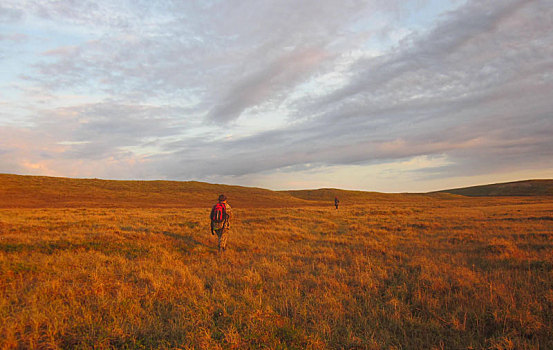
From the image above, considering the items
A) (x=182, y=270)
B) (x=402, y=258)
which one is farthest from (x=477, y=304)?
(x=182, y=270)

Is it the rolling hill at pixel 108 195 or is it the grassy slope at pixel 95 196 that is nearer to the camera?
the rolling hill at pixel 108 195

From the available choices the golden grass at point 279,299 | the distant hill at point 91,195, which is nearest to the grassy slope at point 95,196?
the distant hill at point 91,195

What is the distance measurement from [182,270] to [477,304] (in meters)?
6.70

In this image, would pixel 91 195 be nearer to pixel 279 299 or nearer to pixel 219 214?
pixel 219 214

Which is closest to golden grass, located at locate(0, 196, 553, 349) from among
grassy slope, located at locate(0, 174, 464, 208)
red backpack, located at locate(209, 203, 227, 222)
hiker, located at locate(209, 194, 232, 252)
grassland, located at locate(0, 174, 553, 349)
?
grassland, located at locate(0, 174, 553, 349)

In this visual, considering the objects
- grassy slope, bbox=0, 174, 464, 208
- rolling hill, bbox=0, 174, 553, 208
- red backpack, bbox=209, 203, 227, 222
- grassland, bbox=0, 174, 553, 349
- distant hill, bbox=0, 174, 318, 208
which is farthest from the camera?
distant hill, bbox=0, 174, 318, 208

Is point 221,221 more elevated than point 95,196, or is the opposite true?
point 221,221

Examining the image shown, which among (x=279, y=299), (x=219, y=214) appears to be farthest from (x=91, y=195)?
(x=279, y=299)

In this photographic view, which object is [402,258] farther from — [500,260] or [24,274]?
[24,274]

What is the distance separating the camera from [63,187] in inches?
2584

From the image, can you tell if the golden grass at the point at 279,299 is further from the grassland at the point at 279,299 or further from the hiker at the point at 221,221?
the hiker at the point at 221,221

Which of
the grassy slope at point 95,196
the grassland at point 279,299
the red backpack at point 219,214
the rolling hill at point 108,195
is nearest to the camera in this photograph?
the grassland at point 279,299

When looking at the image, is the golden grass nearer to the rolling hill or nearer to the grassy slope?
the rolling hill

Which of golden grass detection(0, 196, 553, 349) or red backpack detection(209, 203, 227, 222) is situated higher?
red backpack detection(209, 203, 227, 222)
